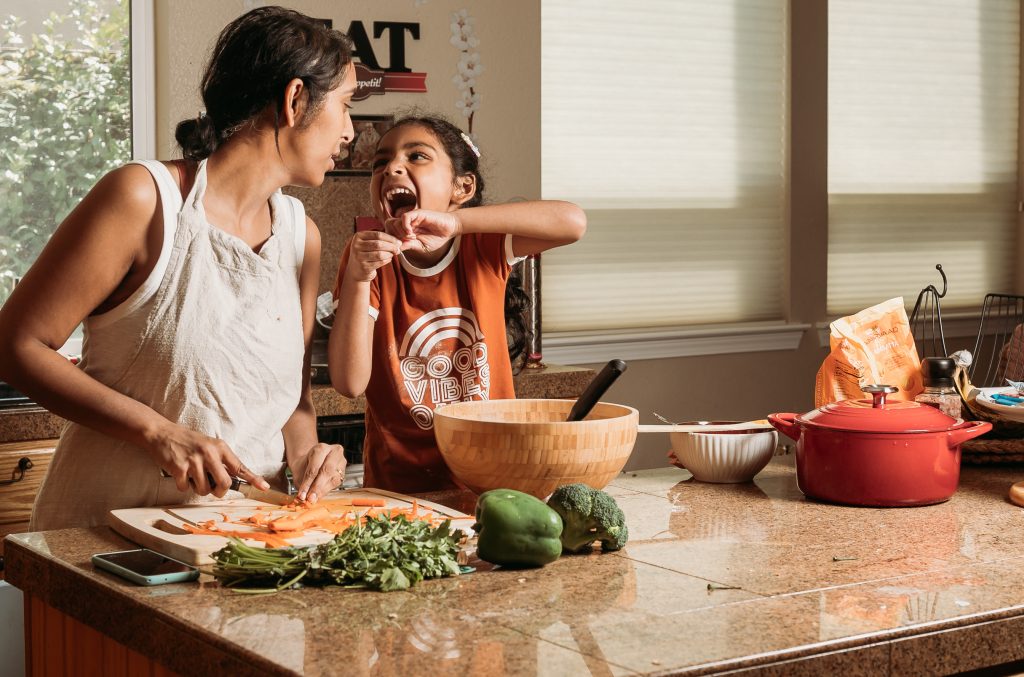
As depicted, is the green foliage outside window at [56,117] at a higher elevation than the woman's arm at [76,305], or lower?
higher

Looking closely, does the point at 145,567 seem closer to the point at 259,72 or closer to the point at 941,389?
the point at 259,72

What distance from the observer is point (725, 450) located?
175 cm

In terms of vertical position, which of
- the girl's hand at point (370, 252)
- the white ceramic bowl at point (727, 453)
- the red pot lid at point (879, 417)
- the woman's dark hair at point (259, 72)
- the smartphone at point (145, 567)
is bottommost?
the smartphone at point (145, 567)

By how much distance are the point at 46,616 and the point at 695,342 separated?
3455mm

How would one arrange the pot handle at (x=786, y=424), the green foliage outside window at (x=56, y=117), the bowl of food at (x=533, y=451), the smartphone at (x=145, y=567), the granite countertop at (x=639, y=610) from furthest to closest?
the green foliage outside window at (x=56, y=117), the pot handle at (x=786, y=424), the bowl of food at (x=533, y=451), the smartphone at (x=145, y=567), the granite countertop at (x=639, y=610)

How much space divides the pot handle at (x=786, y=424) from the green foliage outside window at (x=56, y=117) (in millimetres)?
2272

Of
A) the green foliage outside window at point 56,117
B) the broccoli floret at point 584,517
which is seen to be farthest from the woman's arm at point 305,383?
the green foliage outside window at point 56,117

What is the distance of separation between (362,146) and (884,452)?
2347 millimetres

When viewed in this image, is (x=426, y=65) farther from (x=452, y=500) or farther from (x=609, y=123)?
(x=452, y=500)

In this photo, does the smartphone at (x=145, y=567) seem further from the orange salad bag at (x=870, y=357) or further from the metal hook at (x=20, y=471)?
the metal hook at (x=20, y=471)

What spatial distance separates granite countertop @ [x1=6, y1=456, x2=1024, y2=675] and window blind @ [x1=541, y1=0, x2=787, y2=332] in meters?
2.96

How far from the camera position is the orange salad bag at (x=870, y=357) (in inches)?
74.6

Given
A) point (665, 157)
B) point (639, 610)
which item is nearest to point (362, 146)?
point (665, 157)

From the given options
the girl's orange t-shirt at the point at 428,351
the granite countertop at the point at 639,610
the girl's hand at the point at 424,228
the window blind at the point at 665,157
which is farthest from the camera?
the window blind at the point at 665,157
